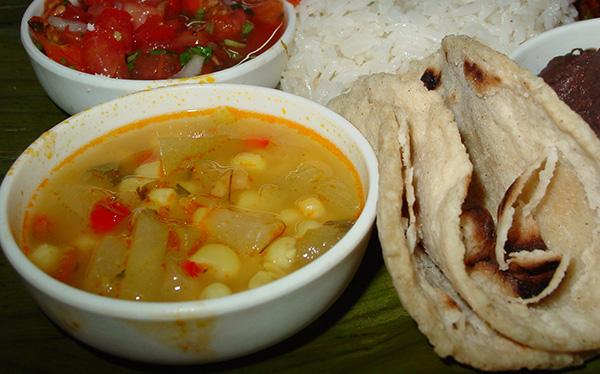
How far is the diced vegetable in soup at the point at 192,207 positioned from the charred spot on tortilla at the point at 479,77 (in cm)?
60

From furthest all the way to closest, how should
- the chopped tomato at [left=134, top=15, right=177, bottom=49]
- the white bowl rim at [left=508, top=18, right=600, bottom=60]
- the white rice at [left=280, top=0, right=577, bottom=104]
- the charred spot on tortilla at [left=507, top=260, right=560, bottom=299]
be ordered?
1. the chopped tomato at [left=134, top=15, right=177, bottom=49]
2. the white rice at [left=280, top=0, right=577, bottom=104]
3. the white bowl rim at [left=508, top=18, right=600, bottom=60]
4. the charred spot on tortilla at [left=507, top=260, right=560, bottom=299]

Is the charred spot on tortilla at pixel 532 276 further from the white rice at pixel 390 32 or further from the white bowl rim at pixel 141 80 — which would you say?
the white bowl rim at pixel 141 80

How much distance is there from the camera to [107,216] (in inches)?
83.7

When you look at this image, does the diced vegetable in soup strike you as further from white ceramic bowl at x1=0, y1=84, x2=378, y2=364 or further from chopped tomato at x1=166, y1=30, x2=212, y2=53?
chopped tomato at x1=166, y1=30, x2=212, y2=53

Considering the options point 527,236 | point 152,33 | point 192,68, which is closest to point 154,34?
point 152,33

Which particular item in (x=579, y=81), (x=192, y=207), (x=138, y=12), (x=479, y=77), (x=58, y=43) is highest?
(x=479, y=77)

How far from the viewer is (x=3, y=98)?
140 inches

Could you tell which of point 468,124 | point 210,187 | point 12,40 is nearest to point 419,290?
point 468,124

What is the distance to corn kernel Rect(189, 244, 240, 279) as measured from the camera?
1.91 metres

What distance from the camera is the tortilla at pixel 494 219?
1.69 meters

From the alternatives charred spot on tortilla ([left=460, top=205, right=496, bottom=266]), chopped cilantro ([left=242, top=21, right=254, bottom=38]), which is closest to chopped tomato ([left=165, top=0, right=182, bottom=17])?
chopped cilantro ([left=242, top=21, right=254, bottom=38])

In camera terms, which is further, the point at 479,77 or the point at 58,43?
the point at 58,43

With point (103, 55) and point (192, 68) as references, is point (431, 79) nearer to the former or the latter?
point (192, 68)

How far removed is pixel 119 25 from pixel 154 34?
21 cm
